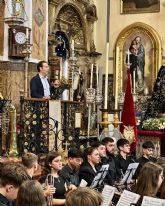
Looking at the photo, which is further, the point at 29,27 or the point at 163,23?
the point at 163,23

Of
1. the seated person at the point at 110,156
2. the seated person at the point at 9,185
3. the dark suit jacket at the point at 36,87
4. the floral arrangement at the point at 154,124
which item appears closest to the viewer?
the seated person at the point at 9,185

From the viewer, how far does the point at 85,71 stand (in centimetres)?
1425

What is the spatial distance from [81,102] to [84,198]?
277 inches

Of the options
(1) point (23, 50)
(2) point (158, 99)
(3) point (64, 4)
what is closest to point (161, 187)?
(1) point (23, 50)

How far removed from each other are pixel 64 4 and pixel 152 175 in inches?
371

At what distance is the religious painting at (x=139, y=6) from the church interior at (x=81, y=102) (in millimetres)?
32

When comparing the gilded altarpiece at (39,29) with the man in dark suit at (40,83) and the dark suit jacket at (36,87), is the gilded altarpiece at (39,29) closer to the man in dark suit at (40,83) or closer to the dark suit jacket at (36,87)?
the man in dark suit at (40,83)

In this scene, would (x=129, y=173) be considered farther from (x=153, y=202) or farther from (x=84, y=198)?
(x=84, y=198)

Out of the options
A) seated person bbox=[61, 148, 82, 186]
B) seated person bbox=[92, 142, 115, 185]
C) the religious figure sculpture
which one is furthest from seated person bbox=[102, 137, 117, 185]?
the religious figure sculpture

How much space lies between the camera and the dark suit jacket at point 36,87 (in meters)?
7.81

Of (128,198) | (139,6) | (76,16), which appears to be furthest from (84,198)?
(139,6)

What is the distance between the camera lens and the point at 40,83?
788 centimetres

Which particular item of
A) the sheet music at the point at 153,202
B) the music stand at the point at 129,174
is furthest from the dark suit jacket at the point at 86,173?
the sheet music at the point at 153,202

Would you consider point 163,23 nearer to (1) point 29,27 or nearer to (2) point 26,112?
(1) point 29,27
